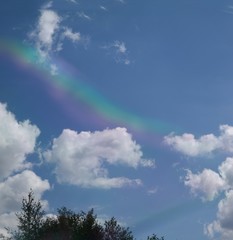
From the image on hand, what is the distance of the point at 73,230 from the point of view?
73562 millimetres

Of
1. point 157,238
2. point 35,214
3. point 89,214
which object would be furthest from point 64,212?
point 157,238

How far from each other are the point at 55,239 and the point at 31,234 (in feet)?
11.7

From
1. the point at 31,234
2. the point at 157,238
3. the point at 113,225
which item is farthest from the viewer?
the point at 157,238

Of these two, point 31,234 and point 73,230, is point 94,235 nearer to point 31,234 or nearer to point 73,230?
point 73,230

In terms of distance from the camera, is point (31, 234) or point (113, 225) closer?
point (31, 234)

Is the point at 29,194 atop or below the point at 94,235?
atop

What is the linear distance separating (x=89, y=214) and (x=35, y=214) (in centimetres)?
1042

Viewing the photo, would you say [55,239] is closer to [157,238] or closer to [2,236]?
[2,236]

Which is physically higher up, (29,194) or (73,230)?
(29,194)

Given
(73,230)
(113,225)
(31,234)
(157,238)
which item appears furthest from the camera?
(157,238)

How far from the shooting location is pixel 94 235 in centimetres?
7431

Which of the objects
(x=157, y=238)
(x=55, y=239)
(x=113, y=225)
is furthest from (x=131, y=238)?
(x=55, y=239)

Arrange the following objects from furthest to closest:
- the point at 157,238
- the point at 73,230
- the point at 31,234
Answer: the point at 157,238
the point at 73,230
the point at 31,234

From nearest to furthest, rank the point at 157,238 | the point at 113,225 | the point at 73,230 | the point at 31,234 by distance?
1. the point at 31,234
2. the point at 73,230
3. the point at 113,225
4. the point at 157,238
